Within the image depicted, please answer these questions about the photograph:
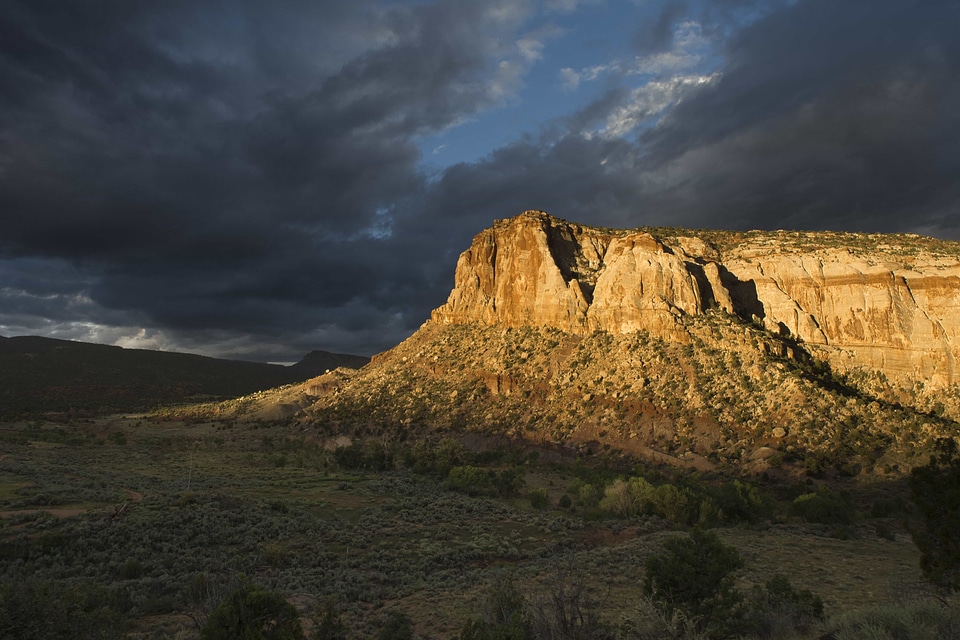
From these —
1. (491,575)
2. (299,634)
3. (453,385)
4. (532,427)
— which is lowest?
(491,575)

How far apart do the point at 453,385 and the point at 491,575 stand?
47.8 metres

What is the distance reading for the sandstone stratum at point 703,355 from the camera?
44.9 metres

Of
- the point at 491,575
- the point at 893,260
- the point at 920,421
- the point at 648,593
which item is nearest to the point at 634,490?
the point at 491,575

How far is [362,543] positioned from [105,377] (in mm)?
141446

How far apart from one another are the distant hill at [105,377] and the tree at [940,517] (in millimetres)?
108541

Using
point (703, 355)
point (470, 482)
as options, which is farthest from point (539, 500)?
point (703, 355)

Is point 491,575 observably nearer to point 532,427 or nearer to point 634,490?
point 634,490

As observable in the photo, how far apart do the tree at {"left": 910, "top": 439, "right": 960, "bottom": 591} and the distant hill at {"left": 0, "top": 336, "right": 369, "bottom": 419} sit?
4273 inches

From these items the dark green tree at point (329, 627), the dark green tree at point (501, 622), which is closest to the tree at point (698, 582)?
the dark green tree at point (501, 622)

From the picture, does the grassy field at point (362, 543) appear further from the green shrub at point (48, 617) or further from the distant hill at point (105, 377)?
the distant hill at point (105, 377)

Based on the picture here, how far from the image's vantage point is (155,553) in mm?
20250

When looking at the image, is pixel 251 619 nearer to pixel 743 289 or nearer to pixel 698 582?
pixel 698 582

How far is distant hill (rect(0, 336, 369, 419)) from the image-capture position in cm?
10281

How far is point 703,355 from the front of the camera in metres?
55.1
